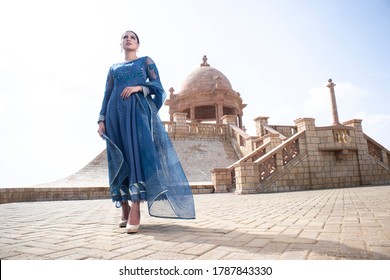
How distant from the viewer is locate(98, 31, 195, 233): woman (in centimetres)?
275

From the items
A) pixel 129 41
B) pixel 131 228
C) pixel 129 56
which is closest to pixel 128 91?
pixel 129 56

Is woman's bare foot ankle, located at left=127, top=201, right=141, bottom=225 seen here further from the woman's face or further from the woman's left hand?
the woman's face

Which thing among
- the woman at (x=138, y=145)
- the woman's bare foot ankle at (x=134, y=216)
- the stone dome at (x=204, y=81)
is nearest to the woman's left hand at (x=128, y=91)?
the woman at (x=138, y=145)

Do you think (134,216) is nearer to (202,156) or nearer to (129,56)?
(129,56)

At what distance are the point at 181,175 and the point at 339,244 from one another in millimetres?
1588

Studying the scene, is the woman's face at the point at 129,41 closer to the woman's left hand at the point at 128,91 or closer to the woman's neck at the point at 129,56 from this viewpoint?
the woman's neck at the point at 129,56

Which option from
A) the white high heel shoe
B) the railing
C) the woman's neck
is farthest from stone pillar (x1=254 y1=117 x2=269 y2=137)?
the white high heel shoe

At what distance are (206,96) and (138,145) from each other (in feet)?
70.5

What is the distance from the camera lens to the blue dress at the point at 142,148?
2758mm

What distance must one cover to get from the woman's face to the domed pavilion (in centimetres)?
1956

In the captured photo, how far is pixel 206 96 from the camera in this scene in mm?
23984

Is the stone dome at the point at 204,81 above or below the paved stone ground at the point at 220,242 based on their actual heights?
above
